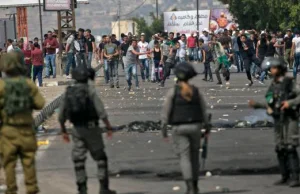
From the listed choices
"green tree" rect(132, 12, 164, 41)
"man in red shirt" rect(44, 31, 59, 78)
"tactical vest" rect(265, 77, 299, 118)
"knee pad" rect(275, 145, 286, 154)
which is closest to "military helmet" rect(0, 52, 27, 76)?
"tactical vest" rect(265, 77, 299, 118)

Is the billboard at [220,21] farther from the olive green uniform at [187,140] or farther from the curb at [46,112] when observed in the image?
the olive green uniform at [187,140]

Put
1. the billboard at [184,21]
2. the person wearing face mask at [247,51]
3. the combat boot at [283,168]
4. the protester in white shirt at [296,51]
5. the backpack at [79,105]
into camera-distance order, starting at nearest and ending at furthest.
A: the backpack at [79,105], the combat boot at [283,168], the person wearing face mask at [247,51], the protester in white shirt at [296,51], the billboard at [184,21]

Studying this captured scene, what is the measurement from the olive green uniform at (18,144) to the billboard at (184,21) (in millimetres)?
81638

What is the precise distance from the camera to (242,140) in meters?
18.1

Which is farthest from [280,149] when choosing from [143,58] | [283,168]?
[143,58]

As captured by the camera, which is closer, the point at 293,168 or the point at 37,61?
the point at 293,168

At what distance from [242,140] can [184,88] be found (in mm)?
6545

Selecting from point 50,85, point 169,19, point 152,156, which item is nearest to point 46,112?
point 152,156

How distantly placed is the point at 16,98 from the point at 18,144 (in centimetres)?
48

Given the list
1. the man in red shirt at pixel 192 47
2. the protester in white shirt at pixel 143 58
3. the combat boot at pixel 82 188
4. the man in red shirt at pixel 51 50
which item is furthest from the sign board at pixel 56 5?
the combat boot at pixel 82 188

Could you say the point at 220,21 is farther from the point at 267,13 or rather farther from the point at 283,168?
the point at 283,168

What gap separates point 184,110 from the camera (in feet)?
38.5

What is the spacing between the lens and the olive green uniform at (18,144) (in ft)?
37.5

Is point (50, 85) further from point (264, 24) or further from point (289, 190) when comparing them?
point (264, 24)
